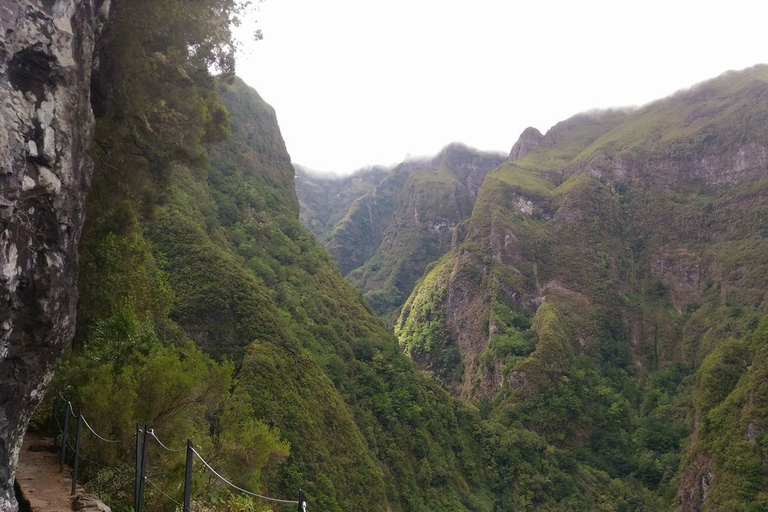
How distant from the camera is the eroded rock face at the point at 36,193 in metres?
8.41

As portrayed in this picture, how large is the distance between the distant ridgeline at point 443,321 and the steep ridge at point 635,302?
426 mm

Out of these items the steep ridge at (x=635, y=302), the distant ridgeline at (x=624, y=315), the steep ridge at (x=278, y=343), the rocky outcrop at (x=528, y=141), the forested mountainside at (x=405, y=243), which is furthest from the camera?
the forested mountainside at (x=405, y=243)

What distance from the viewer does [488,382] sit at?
88812 millimetres

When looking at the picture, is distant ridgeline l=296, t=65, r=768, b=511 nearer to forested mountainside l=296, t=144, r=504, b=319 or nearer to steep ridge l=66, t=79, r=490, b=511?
steep ridge l=66, t=79, r=490, b=511

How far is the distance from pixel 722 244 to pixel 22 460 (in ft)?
356

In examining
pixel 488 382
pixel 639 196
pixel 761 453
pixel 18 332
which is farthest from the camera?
pixel 639 196

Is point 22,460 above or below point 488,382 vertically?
above

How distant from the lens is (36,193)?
356 inches

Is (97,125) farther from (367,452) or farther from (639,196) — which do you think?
(639,196)

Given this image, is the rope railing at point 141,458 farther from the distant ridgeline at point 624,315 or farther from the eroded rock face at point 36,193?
the distant ridgeline at point 624,315

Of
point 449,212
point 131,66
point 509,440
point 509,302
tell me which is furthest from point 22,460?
point 449,212

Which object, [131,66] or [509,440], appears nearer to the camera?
[131,66]

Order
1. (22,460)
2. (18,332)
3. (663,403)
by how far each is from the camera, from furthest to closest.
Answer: (663,403) < (22,460) < (18,332)

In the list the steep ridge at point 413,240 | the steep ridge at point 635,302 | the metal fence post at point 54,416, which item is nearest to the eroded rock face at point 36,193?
the metal fence post at point 54,416
